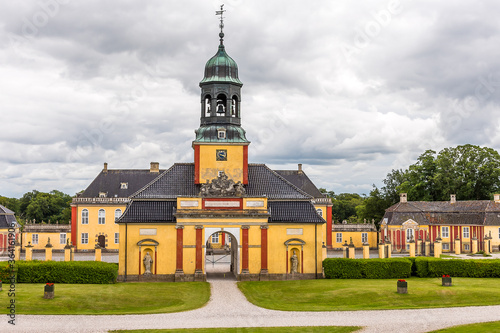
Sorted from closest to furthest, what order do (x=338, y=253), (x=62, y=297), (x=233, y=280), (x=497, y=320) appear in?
(x=497, y=320) < (x=62, y=297) < (x=233, y=280) < (x=338, y=253)

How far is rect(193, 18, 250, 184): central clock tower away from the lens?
41906 mm

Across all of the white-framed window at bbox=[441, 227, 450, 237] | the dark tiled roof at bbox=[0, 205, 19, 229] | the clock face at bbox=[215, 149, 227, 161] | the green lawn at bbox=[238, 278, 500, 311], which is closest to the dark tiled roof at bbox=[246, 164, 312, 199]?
the clock face at bbox=[215, 149, 227, 161]

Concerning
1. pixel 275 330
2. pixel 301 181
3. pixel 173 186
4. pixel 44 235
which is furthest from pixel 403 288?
pixel 44 235

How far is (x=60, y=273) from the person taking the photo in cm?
3584

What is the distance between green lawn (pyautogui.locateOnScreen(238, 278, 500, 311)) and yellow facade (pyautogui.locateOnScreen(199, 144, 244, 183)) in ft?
30.9

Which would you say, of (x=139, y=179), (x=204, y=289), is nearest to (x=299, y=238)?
(x=204, y=289)

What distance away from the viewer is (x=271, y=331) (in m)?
23.3

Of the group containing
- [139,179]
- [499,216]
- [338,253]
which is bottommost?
[338,253]

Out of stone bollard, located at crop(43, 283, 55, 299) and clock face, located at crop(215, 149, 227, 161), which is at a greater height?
clock face, located at crop(215, 149, 227, 161)

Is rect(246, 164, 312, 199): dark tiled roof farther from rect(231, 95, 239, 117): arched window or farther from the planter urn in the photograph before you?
the planter urn

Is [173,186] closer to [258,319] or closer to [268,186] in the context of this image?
[268,186]

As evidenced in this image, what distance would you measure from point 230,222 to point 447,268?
1707 cm

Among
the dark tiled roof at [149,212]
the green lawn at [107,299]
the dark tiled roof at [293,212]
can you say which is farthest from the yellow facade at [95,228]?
the green lawn at [107,299]

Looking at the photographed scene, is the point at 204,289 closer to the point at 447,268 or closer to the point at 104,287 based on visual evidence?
the point at 104,287
